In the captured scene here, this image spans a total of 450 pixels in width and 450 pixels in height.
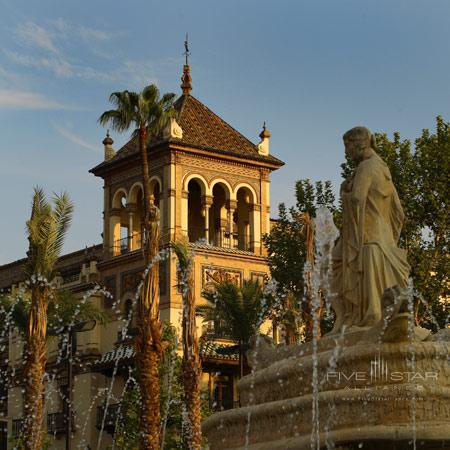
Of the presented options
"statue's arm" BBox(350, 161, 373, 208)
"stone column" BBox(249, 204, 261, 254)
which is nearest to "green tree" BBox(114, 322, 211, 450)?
"stone column" BBox(249, 204, 261, 254)

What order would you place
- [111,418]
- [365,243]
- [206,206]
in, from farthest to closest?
[206,206], [111,418], [365,243]

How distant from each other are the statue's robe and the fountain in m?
0.01

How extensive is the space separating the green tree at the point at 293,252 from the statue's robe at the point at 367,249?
2324 centimetres

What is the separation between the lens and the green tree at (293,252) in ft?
127

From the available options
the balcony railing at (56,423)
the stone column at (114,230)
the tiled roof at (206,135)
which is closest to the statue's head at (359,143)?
the tiled roof at (206,135)

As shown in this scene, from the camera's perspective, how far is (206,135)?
50.4 metres

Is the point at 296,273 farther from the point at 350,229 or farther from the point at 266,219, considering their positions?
the point at 350,229

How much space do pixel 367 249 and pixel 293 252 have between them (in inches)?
1032

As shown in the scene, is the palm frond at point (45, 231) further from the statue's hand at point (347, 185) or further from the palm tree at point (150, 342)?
the statue's hand at point (347, 185)

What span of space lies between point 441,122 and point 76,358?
19.2 meters

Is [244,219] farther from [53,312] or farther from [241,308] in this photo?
[241,308]

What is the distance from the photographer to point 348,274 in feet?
44.5

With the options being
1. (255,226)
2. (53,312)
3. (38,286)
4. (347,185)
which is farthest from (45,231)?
(255,226)

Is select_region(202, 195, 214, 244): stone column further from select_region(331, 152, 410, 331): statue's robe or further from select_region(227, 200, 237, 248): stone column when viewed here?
select_region(331, 152, 410, 331): statue's robe
